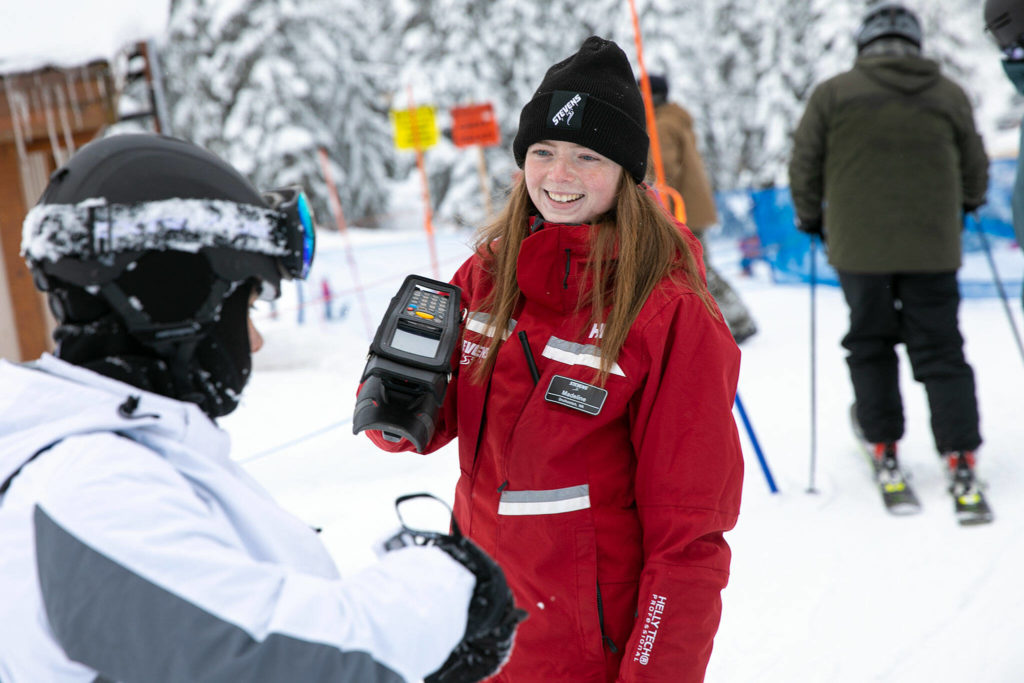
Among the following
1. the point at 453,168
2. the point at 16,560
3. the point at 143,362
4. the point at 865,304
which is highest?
the point at 143,362

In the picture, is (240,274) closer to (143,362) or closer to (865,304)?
(143,362)

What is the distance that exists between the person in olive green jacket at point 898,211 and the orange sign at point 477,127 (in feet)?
21.6

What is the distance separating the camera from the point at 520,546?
173 cm

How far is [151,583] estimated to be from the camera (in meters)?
0.83

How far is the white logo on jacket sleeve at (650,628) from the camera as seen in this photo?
1.59 metres

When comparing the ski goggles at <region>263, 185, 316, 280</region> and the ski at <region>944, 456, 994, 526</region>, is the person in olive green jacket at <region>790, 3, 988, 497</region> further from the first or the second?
the ski goggles at <region>263, 185, 316, 280</region>

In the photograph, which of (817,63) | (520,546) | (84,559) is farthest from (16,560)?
(817,63)

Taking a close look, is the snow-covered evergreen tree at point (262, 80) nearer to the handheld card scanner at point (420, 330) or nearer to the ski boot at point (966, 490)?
the ski boot at point (966, 490)

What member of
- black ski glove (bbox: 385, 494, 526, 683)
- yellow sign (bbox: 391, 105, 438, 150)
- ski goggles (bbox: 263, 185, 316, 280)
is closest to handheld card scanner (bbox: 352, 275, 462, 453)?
ski goggles (bbox: 263, 185, 316, 280)

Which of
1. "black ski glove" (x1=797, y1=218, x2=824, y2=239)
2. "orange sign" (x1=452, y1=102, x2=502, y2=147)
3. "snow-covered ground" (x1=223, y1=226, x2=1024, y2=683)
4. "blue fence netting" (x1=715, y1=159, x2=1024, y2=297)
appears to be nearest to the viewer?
"snow-covered ground" (x1=223, y1=226, x2=1024, y2=683)

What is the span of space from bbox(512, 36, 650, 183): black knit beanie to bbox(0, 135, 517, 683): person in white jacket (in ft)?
2.85

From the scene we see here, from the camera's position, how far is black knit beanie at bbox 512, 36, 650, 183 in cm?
190

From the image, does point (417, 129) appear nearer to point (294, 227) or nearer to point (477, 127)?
point (477, 127)

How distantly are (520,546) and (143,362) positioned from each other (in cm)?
91
